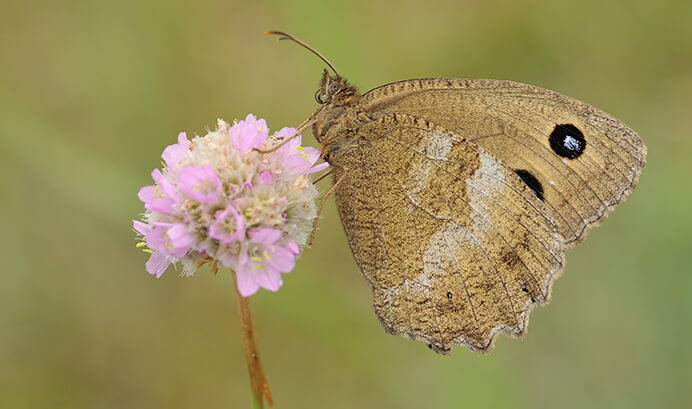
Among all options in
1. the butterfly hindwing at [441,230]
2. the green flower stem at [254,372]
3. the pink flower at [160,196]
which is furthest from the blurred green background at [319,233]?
the green flower stem at [254,372]

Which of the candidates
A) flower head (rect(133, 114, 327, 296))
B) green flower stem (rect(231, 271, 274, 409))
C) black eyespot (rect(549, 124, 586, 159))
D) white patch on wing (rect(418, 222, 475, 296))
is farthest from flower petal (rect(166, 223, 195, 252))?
black eyespot (rect(549, 124, 586, 159))

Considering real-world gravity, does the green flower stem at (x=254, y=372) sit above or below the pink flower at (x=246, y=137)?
below

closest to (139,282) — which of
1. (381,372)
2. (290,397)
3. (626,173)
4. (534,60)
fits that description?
(290,397)

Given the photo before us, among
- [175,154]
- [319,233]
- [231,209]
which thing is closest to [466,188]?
[231,209]

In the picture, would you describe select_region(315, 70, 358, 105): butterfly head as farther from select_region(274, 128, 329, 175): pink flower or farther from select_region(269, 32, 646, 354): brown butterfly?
select_region(274, 128, 329, 175): pink flower

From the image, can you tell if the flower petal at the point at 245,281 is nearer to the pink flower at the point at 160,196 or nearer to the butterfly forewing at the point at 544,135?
the pink flower at the point at 160,196

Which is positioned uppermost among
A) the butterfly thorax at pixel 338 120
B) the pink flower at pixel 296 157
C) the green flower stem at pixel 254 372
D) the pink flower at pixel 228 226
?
the butterfly thorax at pixel 338 120
